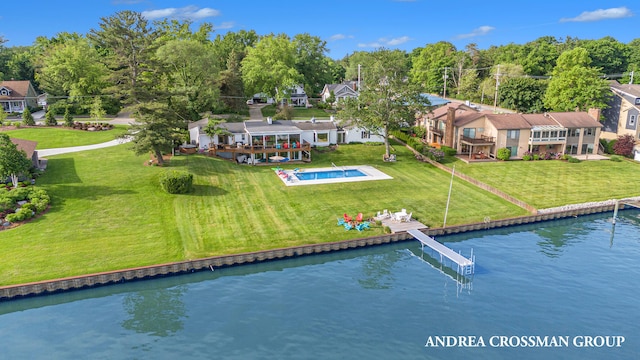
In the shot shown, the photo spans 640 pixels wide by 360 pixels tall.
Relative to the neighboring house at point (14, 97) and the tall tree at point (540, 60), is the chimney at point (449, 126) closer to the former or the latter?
the tall tree at point (540, 60)

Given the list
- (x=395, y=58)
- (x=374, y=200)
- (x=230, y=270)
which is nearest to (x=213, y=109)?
(x=395, y=58)

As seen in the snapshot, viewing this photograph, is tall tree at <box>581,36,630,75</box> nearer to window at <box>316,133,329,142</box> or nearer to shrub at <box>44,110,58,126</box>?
window at <box>316,133,329,142</box>

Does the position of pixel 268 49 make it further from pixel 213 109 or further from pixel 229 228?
pixel 229 228

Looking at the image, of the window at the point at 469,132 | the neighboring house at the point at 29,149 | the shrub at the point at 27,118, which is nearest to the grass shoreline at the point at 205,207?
the neighboring house at the point at 29,149

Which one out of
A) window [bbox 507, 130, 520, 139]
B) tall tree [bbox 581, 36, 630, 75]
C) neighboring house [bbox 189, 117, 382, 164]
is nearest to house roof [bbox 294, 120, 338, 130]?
neighboring house [bbox 189, 117, 382, 164]

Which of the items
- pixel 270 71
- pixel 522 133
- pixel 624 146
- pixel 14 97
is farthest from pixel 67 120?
pixel 624 146
